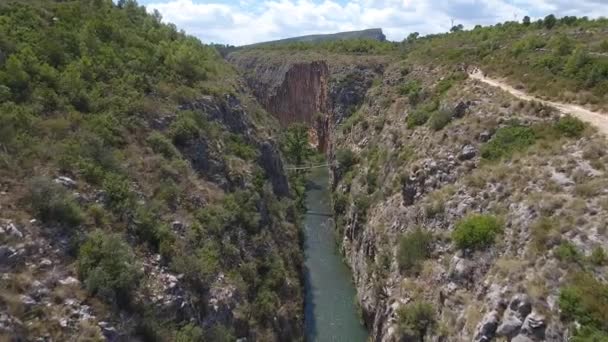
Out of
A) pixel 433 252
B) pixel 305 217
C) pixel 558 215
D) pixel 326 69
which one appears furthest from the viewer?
pixel 326 69

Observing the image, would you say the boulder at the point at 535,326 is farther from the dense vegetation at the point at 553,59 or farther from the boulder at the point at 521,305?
the dense vegetation at the point at 553,59

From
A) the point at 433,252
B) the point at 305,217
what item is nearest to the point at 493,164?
the point at 433,252

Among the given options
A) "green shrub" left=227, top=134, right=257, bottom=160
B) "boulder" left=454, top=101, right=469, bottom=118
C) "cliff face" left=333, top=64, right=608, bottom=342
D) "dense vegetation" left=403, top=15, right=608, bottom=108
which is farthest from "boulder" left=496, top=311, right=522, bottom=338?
"green shrub" left=227, top=134, right=257, bottom=160

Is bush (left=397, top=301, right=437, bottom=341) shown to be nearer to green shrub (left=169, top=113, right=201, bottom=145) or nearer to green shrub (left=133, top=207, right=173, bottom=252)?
green shrub (left=133, top=207, right=173, bottom=252)

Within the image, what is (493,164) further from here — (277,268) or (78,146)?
(78,146)

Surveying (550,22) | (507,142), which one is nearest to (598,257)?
(507,142)
